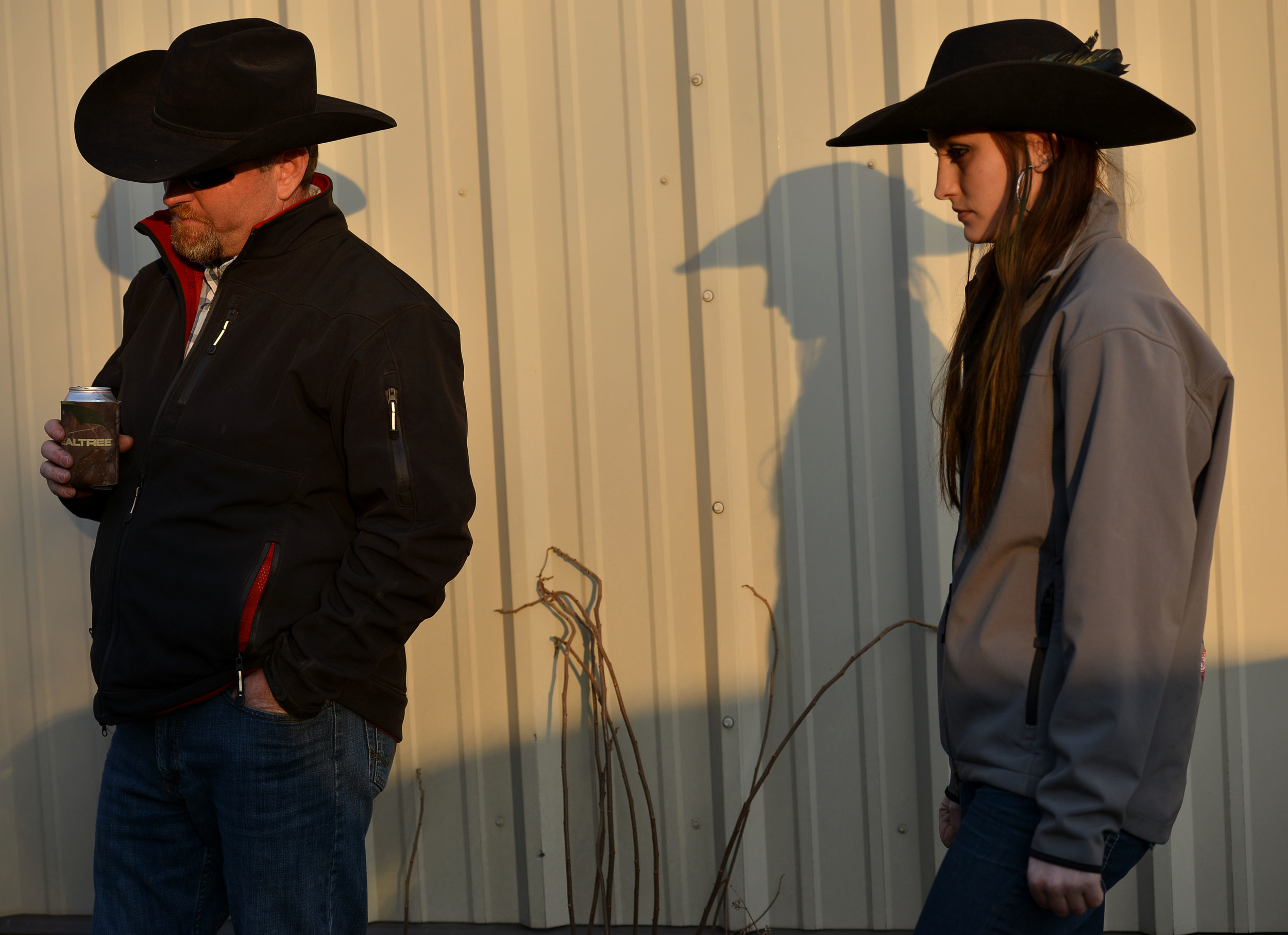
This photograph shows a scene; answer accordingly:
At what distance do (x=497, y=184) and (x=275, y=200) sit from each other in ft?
3.70

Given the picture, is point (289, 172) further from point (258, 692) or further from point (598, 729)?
point (598, 729)

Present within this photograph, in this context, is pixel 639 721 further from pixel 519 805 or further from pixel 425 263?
pixel 425 263

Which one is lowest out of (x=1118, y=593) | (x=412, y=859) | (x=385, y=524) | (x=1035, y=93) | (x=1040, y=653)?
(x=412, y=859)

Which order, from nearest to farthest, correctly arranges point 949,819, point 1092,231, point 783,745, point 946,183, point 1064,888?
point 1064,888 < point 1092,231 < point 946,183 < point 949,819 < point 783,745

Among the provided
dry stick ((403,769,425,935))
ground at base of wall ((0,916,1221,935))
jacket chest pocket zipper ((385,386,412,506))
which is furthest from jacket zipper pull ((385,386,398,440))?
ground at base of wall ((0,916,1221,935))

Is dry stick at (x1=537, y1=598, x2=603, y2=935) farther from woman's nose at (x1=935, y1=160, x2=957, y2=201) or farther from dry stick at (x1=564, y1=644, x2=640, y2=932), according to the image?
woman's nose at (x1=935, y1=160, x2=957, y2=201)

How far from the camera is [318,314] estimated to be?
7.06 ft

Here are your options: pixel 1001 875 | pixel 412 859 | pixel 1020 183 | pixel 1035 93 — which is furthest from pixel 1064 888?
pixel 412 859

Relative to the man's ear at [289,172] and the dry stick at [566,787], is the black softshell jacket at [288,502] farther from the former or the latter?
the dry stick at [566,787]

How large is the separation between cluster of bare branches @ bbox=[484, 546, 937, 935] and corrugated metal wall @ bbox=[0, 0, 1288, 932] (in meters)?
0.05

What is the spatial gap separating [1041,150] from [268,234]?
1.53 metres

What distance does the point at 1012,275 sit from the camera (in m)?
1.68

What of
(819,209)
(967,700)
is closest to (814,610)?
(819,209)

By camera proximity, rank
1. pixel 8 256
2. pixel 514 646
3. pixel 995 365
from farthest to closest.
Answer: pixel 8 256 < pixel 514 646 < pixel 995 365
